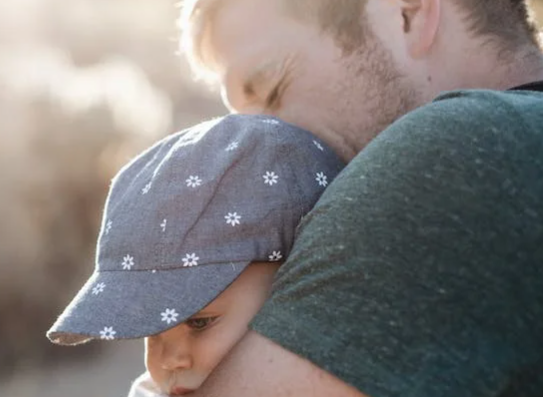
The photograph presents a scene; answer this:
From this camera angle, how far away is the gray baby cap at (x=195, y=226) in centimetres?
174

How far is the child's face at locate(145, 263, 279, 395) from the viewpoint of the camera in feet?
5.81

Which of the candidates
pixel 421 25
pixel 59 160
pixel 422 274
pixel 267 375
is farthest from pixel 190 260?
pixel 59 160

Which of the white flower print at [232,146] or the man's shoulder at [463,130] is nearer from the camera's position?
the man's shoulder at [463,130]

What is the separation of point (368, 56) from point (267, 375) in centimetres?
90

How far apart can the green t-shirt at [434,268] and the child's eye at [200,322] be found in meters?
0.27

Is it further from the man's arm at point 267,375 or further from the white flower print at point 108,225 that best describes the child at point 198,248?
the man's arm at point 267,375

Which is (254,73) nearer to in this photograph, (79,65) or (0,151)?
(0,151)

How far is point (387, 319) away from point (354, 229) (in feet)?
0.48

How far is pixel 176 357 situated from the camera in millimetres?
1821

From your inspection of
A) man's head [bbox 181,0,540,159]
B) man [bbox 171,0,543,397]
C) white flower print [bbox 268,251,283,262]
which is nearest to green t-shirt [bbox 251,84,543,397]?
man [bbox 171,0,543,397]

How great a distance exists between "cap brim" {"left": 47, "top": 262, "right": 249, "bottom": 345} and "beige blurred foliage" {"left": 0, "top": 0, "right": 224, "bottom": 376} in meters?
6.60

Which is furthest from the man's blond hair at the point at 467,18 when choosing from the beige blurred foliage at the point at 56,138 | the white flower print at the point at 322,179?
the beige blurred foliage at the point at 56,138

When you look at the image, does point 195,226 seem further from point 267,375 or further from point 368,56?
point 368,56

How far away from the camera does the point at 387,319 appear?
142 cm
